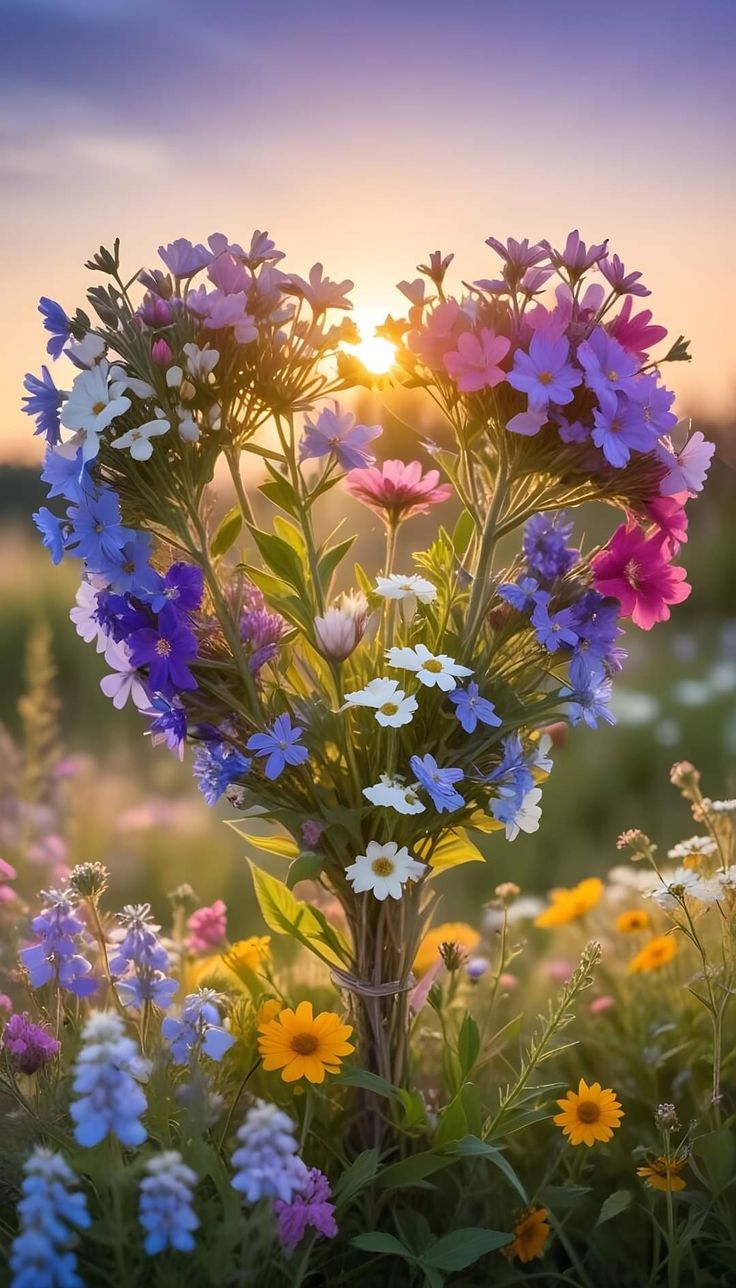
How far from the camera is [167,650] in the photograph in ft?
3.55

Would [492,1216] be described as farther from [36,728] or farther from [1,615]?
[1,615]

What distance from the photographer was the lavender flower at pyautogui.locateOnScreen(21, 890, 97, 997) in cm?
122

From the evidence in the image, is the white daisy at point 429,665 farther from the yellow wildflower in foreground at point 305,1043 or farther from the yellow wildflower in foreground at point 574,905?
the yellow wildflower in foreground at point 574,905

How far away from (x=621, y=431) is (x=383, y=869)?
1.46 feet

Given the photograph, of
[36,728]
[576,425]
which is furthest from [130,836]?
[576,425]

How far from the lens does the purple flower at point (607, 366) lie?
1.07 meters

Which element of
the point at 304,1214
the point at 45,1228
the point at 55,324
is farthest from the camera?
the point at 55,324

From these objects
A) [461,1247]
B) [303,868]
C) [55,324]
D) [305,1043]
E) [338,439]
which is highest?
[55,324]

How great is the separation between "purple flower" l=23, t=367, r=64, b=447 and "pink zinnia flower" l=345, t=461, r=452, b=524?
283mm

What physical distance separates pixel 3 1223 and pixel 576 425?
0.88 meters

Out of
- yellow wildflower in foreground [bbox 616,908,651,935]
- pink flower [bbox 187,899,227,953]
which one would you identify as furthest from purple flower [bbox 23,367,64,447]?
yellow wildflower in foreground [bbox 616,908,651,935]

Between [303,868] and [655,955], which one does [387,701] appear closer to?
[303,868]

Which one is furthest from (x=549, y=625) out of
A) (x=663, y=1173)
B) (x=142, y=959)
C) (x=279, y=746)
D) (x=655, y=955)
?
(x=655, y=955)

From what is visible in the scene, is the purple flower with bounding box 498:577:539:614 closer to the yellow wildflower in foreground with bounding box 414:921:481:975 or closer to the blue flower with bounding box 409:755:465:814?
the blue flower with bounding box 409:755:465:814
